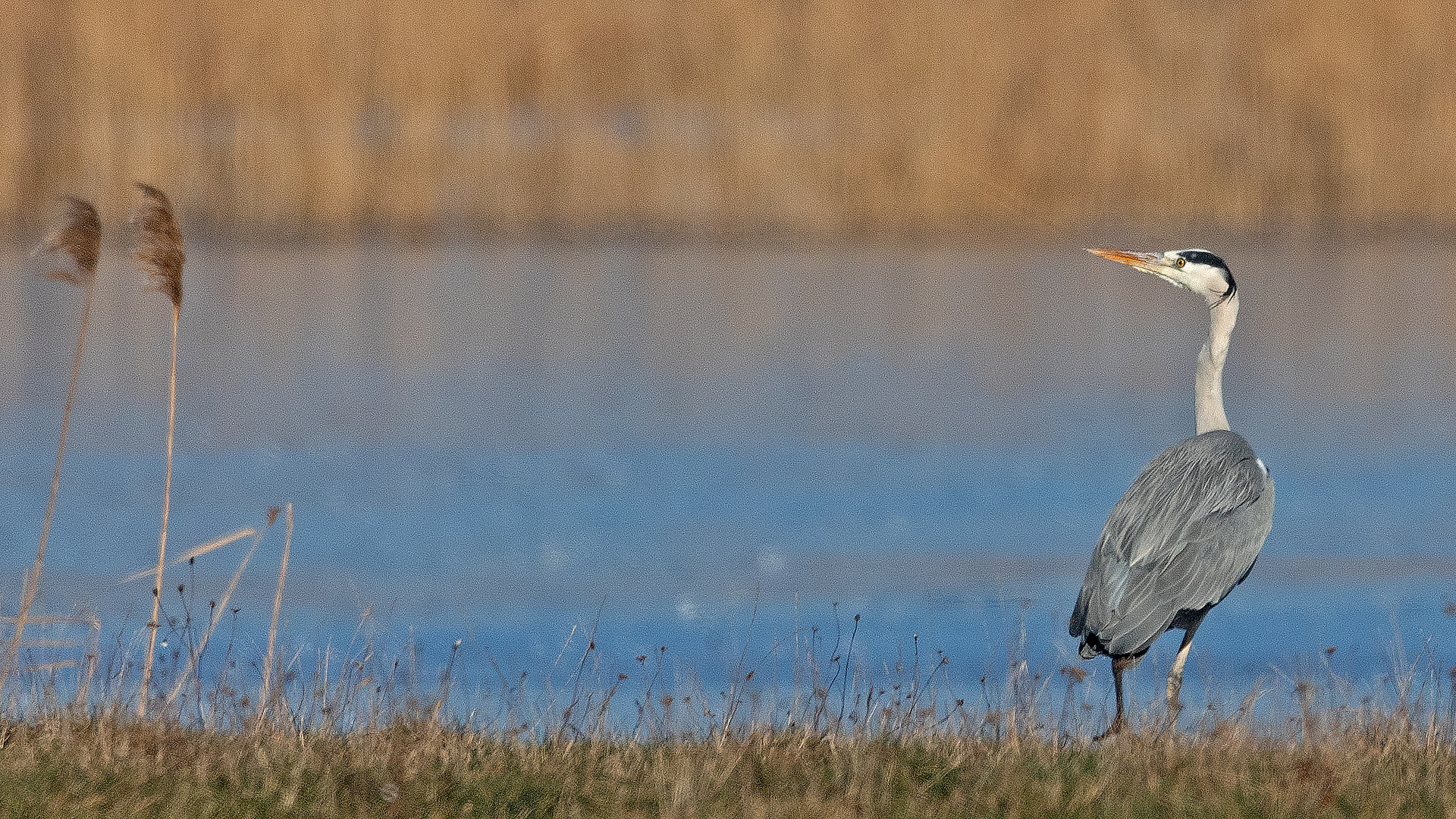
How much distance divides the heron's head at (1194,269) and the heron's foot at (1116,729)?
187 cm

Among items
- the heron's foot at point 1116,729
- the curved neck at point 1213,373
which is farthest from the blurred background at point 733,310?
the curved neck at point 1213,373

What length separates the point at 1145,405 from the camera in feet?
32.9

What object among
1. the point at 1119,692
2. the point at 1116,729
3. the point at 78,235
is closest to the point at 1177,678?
the point at 1119,692

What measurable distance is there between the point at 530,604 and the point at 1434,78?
1103 cm

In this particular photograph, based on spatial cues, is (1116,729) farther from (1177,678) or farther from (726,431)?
(726,431)

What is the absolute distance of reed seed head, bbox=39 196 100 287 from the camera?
4844mm

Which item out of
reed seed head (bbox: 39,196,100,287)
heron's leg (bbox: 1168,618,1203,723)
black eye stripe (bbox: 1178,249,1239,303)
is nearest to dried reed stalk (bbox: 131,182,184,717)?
reed seed head (bbox: 39,196,100,287)

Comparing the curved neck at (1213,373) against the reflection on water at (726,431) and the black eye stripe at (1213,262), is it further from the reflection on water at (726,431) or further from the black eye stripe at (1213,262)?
the reflection on water at (726,431)

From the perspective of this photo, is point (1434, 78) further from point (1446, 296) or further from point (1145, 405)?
point (1145, 405)

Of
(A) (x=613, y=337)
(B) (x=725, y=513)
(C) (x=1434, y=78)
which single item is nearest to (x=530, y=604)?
(B) (x=725, y=513)

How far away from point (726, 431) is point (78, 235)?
16.3 feet

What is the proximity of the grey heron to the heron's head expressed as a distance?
54 centimetres

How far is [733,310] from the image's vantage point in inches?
492

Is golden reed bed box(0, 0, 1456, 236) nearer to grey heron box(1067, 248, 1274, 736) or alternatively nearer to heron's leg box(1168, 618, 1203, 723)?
grey heron box(1067, 248, 1274, 736)
